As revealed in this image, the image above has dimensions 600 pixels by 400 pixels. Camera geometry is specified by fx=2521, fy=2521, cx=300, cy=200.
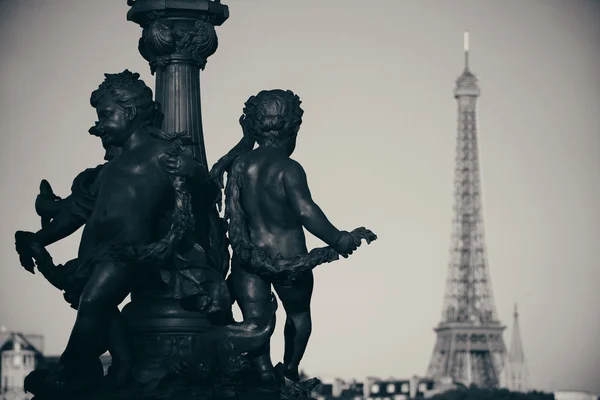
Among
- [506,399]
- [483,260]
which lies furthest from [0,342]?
[483,260]

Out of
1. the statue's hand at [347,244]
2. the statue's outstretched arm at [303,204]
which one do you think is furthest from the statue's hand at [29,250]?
the statue's hand at [347,244]

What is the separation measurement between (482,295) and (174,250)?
3744 inches

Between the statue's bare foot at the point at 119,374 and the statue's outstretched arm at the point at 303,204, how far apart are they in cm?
162

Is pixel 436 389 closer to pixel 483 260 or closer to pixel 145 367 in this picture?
pixel 483 260

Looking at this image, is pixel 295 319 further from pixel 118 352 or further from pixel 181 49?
pixel 181 49

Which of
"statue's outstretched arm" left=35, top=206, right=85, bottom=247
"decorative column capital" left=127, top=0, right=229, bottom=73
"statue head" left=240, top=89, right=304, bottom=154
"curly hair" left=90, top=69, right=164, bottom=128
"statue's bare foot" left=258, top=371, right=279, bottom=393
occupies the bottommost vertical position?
"statue's bare foot" left=258, top=371, right=279, bottom=393

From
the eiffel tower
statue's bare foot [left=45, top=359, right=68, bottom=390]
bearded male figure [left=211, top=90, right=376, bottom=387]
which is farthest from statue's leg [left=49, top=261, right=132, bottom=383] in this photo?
the eiffel tower

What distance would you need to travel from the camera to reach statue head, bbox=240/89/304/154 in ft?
59.7

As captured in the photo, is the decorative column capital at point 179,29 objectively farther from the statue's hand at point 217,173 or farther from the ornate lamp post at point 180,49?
the statue's hand at point 217,173

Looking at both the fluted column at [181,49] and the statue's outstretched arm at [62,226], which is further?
the fluted column at [181,49]

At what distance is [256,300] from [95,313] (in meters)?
1.18

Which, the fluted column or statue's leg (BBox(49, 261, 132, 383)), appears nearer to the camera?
statue's leg (BBox(49, 261, 132, 383))

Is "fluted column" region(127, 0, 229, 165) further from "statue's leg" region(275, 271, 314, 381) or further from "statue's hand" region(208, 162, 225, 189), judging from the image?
"statue's leg" region(275, 271, 314, 381)

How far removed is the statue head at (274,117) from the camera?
59.7ft
